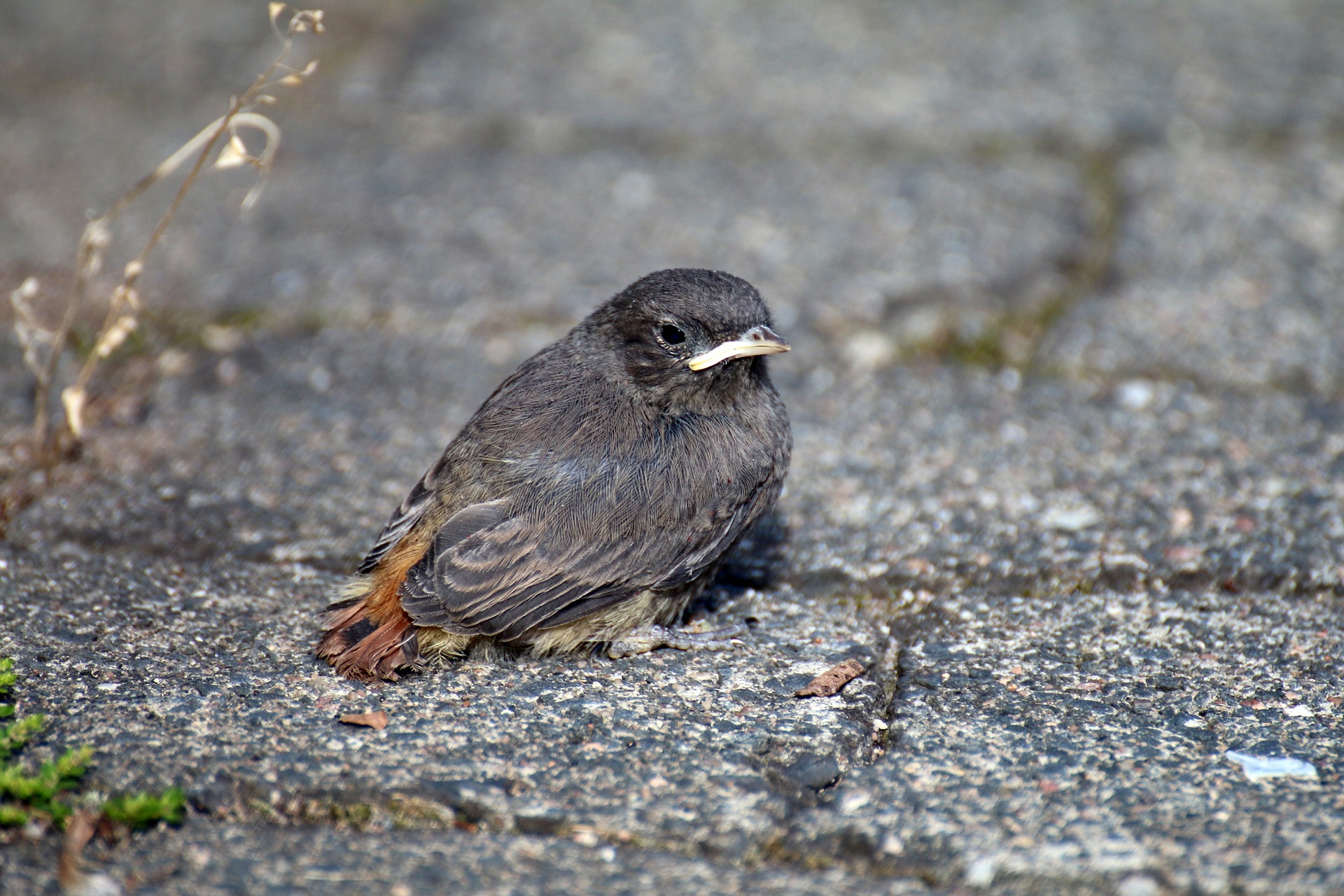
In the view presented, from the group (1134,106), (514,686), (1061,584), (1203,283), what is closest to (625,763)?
(514,686)

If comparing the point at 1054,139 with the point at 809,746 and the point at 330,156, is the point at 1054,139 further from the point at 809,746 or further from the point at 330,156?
the point at 809,746

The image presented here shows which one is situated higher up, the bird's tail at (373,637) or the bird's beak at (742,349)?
the bird's beak at (742,349)

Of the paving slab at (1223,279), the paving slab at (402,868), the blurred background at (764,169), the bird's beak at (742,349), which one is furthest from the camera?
the blurred background at (764,169)

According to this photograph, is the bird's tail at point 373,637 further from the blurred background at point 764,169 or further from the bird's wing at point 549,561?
the blurred background at point 764,169

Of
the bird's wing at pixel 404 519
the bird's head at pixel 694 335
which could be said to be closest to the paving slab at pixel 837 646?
the bird's wing at pixel 404 519

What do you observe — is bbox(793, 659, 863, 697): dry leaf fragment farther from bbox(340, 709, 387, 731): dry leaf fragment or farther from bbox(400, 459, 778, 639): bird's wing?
bbox(340, 709, 387, 731): dry leaf fragment

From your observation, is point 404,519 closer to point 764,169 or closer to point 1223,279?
point 764,169

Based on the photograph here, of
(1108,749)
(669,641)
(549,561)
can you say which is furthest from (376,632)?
(1108,749)
